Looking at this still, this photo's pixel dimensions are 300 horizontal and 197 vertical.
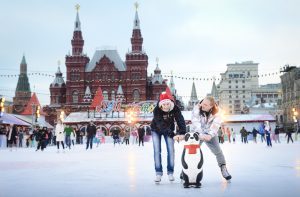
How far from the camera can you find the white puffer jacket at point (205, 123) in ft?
16.3

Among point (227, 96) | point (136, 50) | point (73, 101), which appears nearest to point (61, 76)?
point (73, 101)

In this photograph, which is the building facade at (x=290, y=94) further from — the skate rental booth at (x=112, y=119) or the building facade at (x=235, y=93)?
the building facade at (x=235, y=93)

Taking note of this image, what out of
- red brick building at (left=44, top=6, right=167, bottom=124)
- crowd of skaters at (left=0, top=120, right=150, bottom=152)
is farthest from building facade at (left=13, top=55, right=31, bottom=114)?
crowd of skaters at (left=0, top=120, right=150, bottom=152)

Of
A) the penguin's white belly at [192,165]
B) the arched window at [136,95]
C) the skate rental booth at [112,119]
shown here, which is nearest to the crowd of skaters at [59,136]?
the penguin's white belly at [192,165]

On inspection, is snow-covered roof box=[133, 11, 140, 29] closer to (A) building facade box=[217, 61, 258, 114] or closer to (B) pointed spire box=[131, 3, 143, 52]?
(B) pointed spire box=[131, 3, 143, 52]

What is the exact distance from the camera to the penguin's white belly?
453 cm

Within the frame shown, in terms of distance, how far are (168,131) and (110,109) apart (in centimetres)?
4690

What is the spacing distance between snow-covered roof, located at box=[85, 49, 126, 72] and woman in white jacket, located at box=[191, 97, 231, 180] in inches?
2420

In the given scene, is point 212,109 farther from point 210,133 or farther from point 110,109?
point 110,109

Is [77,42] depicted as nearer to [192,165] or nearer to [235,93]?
[235,93]

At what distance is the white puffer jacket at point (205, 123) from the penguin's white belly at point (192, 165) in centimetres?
40

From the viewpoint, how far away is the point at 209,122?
5121 millimetres

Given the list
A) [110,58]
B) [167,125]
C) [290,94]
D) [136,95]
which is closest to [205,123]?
[167,125]

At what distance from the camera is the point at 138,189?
4.35 metres
